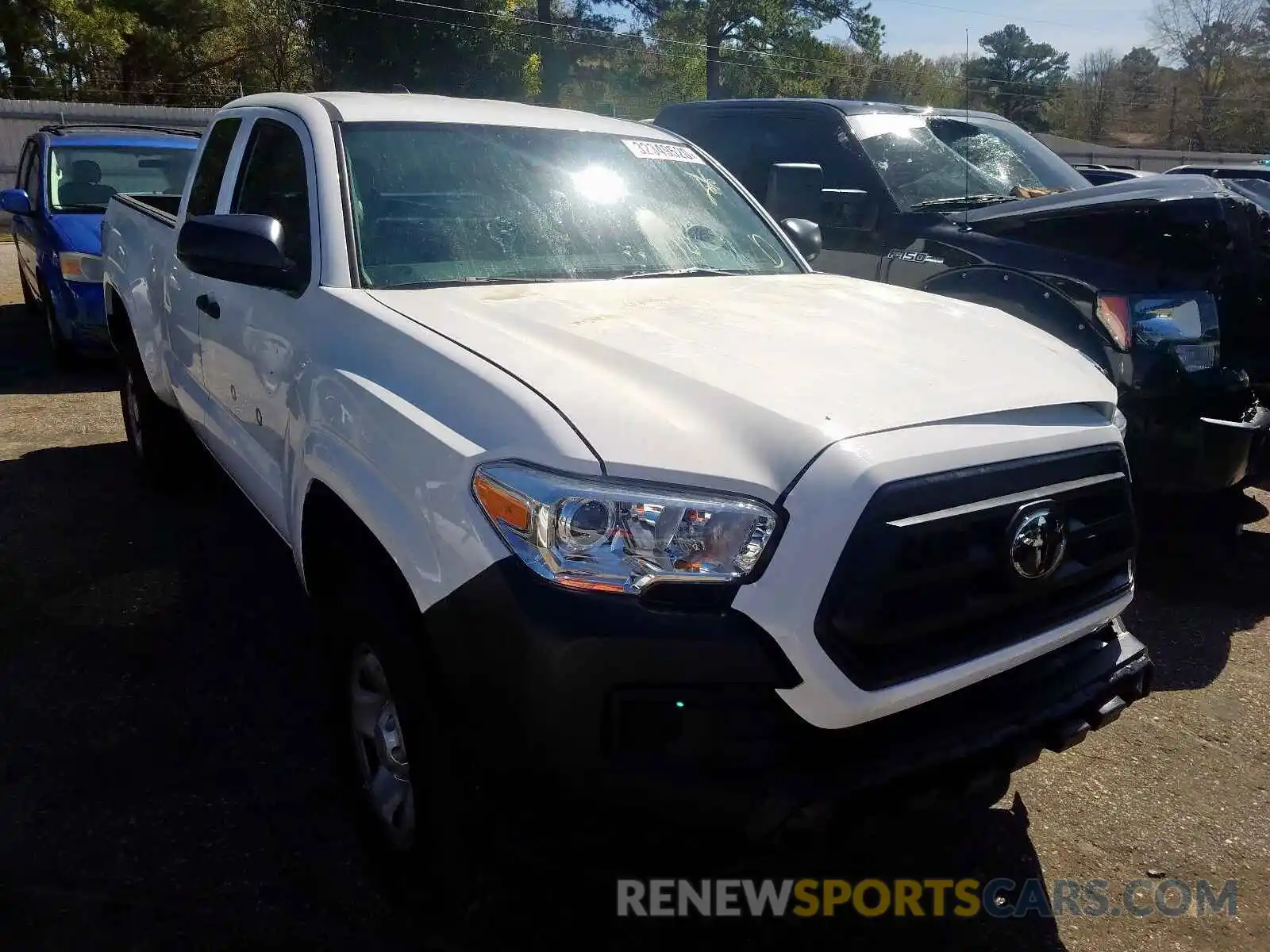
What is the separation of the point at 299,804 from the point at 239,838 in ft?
0.65

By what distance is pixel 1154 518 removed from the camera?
498 centimetres

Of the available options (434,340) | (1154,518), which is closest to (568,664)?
(434,340)

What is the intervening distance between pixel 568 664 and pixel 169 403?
3567 mm

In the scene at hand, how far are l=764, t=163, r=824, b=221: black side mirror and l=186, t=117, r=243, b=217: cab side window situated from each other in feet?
8.33

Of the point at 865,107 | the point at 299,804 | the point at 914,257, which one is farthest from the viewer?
the point at 865,107

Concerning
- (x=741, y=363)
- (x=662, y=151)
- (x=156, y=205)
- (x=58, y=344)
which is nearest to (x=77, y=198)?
(x=58, y=344)

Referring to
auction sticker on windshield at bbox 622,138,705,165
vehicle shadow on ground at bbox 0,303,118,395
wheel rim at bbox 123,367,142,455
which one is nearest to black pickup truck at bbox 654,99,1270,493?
auction sticker on windshield at bbox 622,138,705,165

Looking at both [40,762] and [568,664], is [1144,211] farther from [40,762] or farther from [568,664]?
[40,762]

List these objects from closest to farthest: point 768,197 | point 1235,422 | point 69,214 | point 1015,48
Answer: point 1235,422 < point 768,197 < point 69,214 < point 1015,48

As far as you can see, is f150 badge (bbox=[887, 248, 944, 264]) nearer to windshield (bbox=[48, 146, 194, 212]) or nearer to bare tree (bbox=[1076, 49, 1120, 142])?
windshield (bbox=[48, 146, 194, 212])

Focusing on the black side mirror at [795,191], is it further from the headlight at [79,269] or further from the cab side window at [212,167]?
the headlight at [79,269]

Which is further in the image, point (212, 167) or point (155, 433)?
point (155, 433)

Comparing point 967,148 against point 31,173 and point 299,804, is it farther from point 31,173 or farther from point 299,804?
point 31,173

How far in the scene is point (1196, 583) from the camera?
15.5 ft
